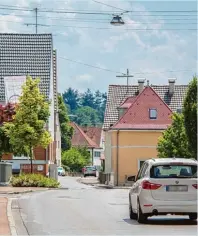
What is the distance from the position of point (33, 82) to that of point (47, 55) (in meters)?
20.2

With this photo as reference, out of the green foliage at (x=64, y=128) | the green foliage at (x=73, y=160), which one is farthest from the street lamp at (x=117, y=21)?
the green foliage at (x=64, y=128)

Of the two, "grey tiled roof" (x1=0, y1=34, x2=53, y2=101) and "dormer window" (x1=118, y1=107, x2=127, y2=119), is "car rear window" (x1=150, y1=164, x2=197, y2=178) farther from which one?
"dormer window" (x1=118, y1=107, x2=127, y2=119)

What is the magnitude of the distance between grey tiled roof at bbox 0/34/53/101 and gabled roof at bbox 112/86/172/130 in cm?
763

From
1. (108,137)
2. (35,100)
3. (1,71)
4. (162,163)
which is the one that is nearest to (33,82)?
(35,100)

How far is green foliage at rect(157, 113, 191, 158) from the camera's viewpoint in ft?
193

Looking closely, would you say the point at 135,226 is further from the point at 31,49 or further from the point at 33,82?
the point at 31,49

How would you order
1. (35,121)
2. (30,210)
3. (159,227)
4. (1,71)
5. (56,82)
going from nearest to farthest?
1. (159,227)
2. (30,210)
3. (35,121)
4. (1,71)
5. (56,82)

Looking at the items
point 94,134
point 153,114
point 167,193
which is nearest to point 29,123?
point 153,114

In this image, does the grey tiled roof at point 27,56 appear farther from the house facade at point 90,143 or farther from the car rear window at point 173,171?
the house facade at point 90,143

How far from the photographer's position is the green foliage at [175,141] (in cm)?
5878

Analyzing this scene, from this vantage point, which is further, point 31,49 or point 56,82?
point 56,82

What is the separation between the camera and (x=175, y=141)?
2343 inches

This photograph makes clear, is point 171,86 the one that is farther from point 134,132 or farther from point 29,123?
point 29,123

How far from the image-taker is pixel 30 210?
2533 centimetres
